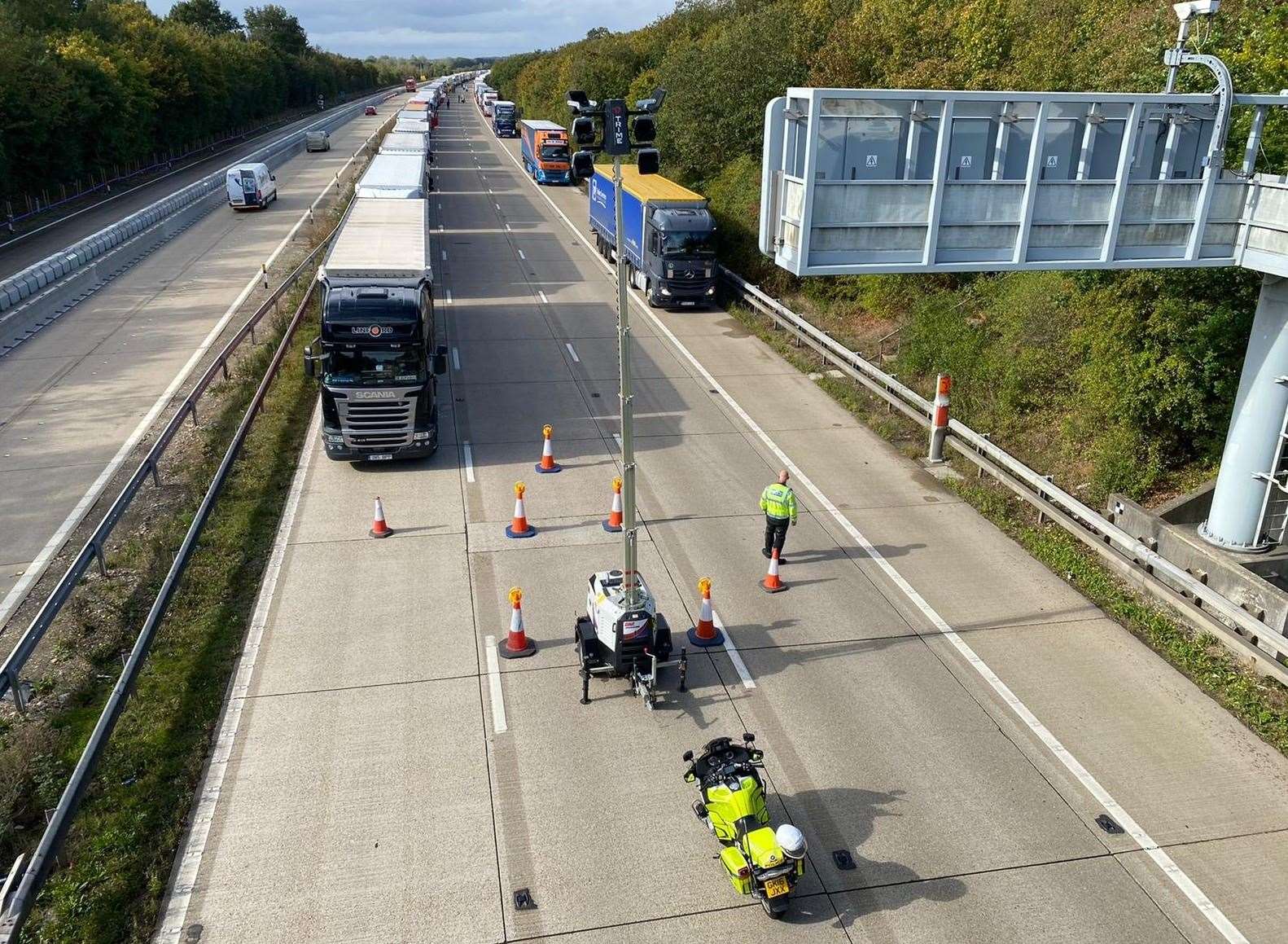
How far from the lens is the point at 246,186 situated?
4631 cm

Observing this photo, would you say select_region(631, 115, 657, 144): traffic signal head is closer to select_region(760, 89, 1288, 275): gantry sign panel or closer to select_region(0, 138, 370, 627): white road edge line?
select_region(760, 89, 1288, 275): gantry sign panel

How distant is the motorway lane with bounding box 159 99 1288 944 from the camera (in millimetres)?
7965

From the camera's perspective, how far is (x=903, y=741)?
10062 millimetres

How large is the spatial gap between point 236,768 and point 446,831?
7.94 ft

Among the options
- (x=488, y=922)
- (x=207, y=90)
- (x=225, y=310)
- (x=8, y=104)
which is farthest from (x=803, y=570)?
(x=207, y=90)

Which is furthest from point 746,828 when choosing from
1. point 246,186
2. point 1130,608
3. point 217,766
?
point 246,186

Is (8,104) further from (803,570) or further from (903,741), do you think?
(903,741)

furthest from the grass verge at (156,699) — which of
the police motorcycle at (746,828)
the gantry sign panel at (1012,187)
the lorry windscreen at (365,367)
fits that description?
the gantry sign panel at (1012,187)

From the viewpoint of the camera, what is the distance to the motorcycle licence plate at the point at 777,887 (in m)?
7.60

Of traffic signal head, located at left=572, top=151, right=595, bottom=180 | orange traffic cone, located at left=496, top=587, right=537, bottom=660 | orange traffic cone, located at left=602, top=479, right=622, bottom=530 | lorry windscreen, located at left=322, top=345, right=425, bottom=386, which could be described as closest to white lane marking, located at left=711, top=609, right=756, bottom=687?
orange traffic cone, located at left=496, top=587, right=537, bottom=660

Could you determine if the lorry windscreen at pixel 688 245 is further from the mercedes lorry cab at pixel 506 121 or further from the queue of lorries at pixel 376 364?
the mercedes lorry cab at pixel 506 121

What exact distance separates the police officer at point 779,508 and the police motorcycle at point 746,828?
4.82 m

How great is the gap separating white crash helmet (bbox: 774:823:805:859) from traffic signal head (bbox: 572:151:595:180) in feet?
19.1

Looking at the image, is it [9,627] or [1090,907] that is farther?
[9,627]
